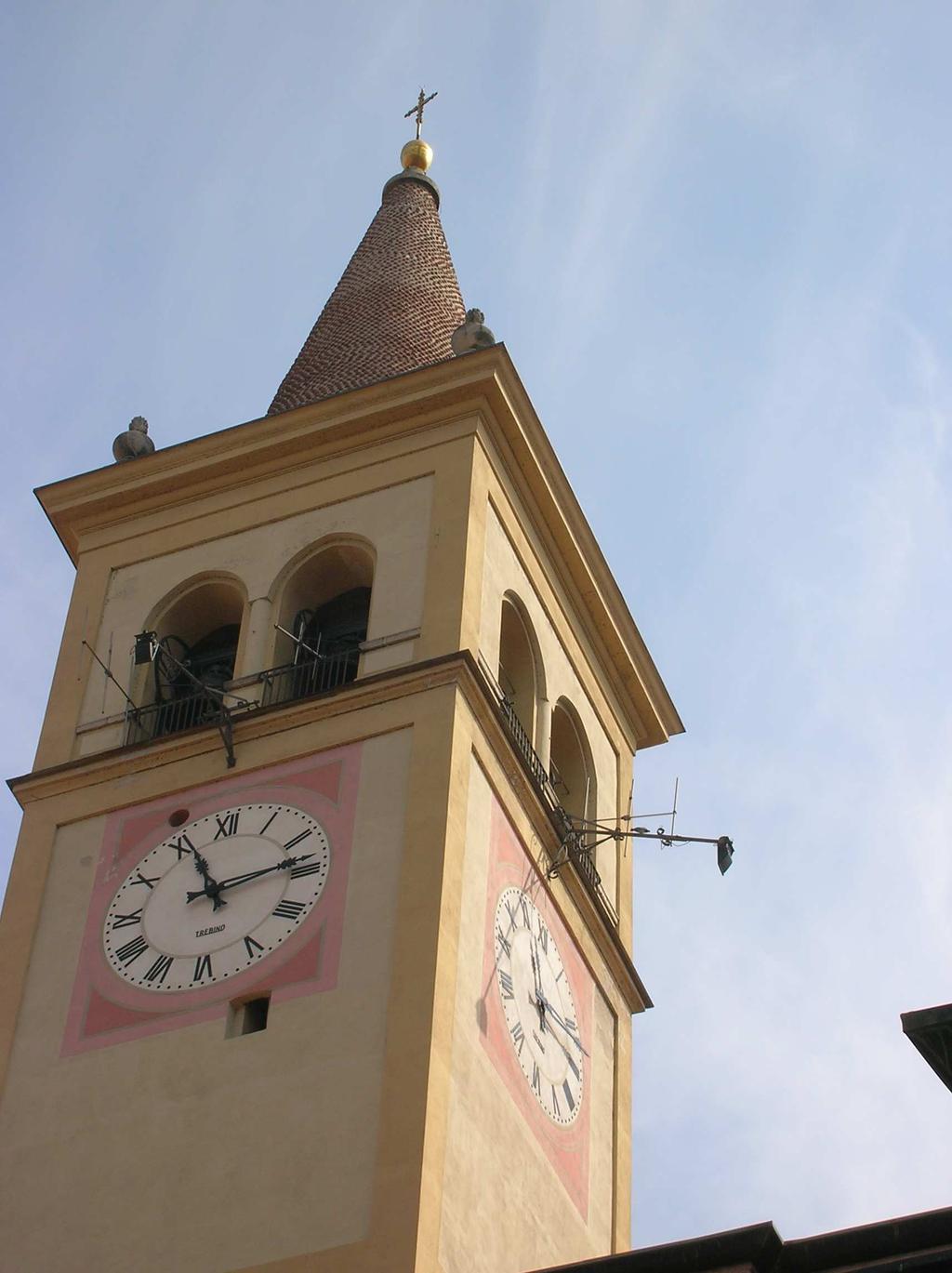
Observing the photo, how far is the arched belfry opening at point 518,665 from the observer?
1025 inches

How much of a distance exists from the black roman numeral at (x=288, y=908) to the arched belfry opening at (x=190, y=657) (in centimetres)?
274

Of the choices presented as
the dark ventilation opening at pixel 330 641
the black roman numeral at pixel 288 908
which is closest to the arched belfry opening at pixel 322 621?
the dark ventilation opening at pixel 330 641

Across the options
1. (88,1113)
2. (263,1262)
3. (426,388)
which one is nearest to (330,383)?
(426,388)

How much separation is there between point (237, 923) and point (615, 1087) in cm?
438

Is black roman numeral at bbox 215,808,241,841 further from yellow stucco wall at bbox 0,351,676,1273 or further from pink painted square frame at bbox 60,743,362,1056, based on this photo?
yellow stucco wall at bbox 0,351,676,1273

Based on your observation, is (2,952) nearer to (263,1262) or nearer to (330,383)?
(263,1262)

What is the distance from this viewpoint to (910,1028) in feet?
50.7

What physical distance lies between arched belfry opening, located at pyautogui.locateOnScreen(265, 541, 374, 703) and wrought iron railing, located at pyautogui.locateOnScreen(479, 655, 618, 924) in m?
1.38

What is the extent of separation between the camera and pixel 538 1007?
23234mm

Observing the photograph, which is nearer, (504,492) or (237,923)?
(237,923)

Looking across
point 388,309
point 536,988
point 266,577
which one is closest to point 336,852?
point 536,988

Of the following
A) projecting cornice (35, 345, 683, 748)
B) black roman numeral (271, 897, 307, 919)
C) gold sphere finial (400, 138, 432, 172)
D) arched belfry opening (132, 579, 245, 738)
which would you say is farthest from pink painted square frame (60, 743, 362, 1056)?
gold sphere finial (400, 138, 432, 172)

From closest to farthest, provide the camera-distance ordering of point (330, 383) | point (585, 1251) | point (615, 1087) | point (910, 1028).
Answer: point (910, 1028) < point (585, 1251) < point (615, 1087) < point (330, 383)

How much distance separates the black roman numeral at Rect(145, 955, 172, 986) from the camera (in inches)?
880
